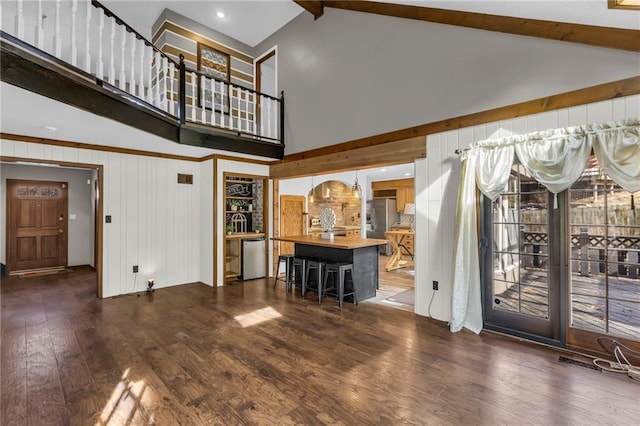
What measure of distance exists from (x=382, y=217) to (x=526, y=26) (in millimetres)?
7462

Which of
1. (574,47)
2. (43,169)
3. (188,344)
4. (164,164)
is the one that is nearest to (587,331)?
(574,47)

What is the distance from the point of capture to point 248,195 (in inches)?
263

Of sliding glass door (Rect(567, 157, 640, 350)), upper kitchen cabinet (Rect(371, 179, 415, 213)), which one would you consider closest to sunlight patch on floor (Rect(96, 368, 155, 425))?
sliding glass door (Rect(567, 157, 640, 350))

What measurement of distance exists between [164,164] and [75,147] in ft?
4.24

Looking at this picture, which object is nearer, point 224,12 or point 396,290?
point 396,290

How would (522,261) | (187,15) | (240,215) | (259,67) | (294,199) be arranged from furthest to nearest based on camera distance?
1. (294,199)
2. (259,67)
3. (240,215)
4. (187,15)
5. (522,261)

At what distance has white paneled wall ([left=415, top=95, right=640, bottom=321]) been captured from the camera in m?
3.48

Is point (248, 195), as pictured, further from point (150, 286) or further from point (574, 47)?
point (574, 47)

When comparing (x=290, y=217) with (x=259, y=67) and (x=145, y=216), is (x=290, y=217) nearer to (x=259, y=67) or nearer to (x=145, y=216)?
(x=145, y=216)

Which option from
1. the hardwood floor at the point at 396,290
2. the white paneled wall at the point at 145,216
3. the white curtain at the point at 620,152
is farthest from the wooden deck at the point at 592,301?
the white paneled wall at the point at 145,216

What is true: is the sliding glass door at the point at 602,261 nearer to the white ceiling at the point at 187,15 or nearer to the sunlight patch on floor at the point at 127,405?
the white ceiling at the point at 187,15

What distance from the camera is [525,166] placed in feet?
9.87

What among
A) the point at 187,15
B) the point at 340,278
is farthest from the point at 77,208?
the point at 340,278

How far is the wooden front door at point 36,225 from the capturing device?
21.7 ft
